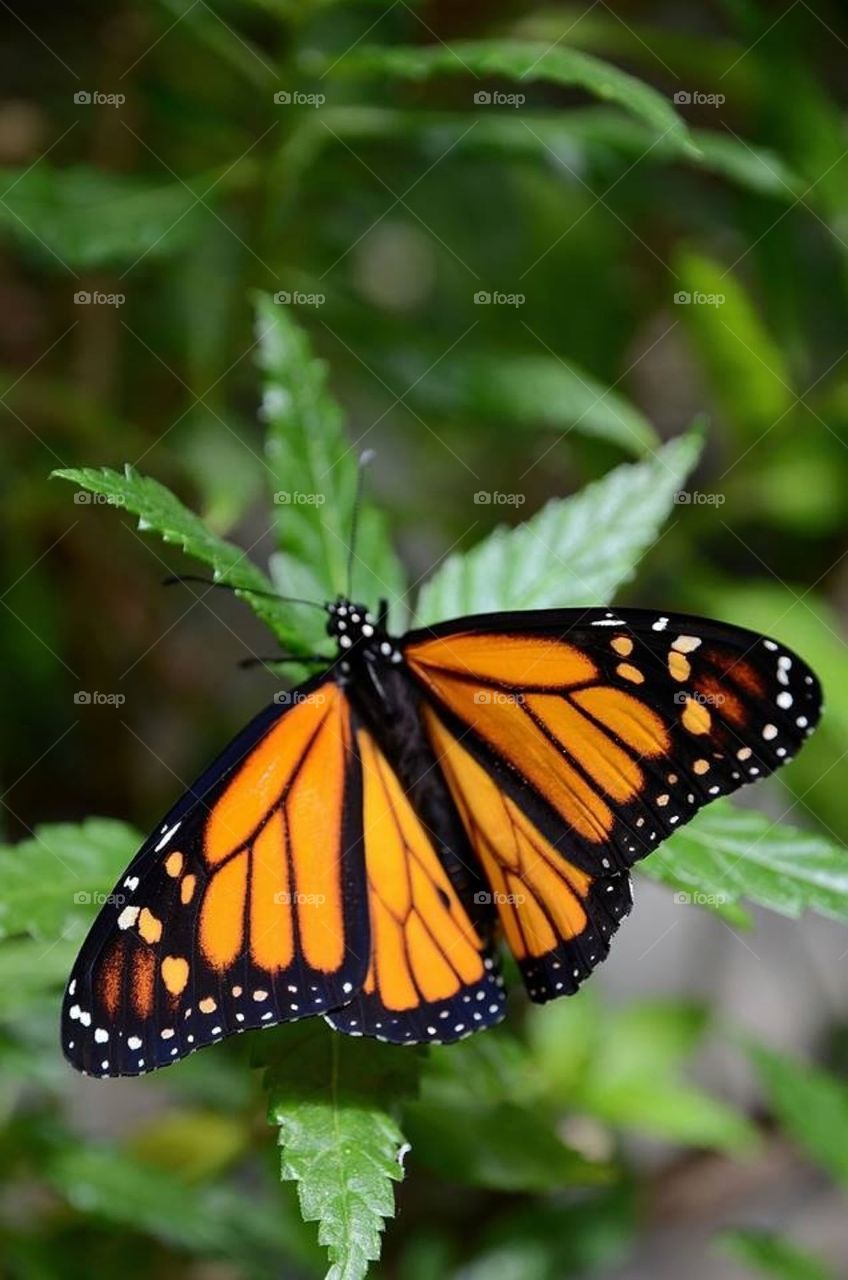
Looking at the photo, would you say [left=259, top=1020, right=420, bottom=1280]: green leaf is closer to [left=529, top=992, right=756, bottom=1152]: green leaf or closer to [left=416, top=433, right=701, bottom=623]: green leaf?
[left=416, top=433, right=701, bottom=623]: green leaf

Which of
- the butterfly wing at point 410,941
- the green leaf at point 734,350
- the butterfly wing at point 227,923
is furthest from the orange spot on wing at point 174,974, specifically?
the green leaf at point 734,350

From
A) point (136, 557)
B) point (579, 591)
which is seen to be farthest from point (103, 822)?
point (136, 557)

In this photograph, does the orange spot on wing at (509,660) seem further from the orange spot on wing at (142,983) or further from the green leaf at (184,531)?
the orange spot on wing at (142,983)

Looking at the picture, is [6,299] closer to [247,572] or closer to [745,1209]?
[247,572]

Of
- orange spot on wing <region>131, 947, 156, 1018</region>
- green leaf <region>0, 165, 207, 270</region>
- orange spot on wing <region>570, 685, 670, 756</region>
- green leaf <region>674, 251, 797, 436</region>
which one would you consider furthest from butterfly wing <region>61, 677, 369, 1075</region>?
green leaf <region>674, 251, 797, 436</region>

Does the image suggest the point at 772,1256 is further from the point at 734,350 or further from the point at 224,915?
the point at 734,350

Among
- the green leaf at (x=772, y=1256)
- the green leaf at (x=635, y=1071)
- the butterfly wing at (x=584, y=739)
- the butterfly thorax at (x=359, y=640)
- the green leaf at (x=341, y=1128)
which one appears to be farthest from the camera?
the green leaf at (x=635, y=1071)
